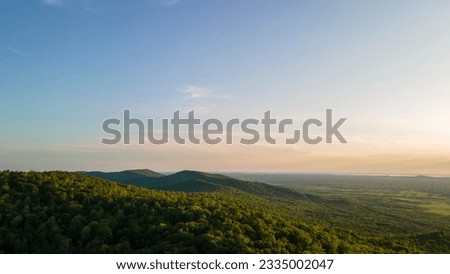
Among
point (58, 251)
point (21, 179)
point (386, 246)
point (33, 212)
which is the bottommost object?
point (386, 246)

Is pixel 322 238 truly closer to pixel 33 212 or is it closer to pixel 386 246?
pixel 386 246

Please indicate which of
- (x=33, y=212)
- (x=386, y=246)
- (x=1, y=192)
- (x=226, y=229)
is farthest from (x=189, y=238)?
(x=386, y=246)

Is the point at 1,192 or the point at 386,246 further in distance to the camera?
the point at 386,246

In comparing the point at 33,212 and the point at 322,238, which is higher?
the point at 33,212

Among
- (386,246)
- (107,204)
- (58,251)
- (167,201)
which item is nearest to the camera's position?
(58,251)
